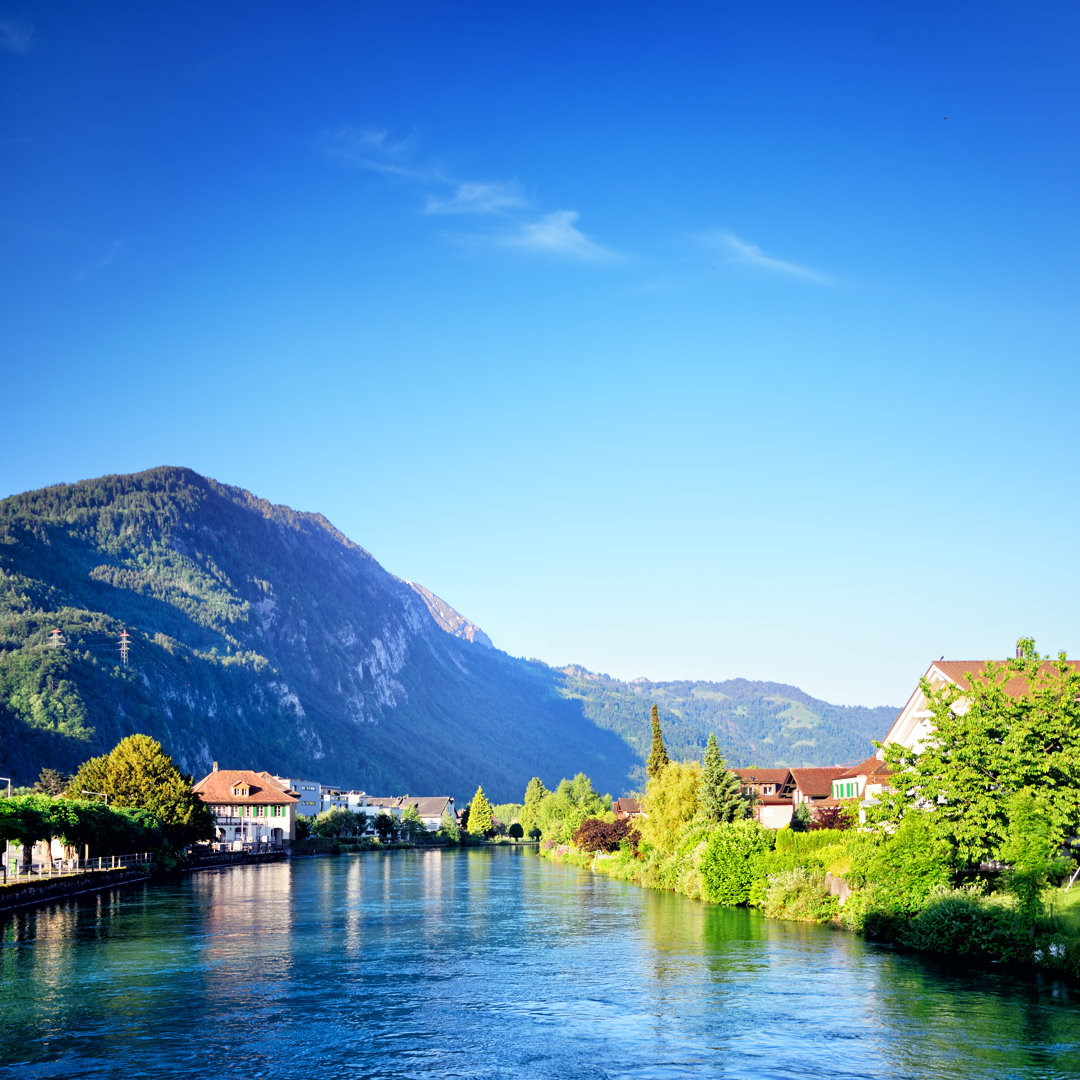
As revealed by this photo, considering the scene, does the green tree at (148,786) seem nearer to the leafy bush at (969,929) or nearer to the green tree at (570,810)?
the green tree at (570,810)

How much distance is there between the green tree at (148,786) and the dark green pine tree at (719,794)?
58.8 meters

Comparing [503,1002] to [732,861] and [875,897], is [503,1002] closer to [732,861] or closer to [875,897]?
[875,897]

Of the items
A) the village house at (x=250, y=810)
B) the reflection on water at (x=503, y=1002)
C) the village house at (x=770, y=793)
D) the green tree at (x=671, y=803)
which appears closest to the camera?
the reflection on water at (x=503, y=1002)

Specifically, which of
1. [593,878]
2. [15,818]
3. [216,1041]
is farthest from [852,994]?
[593,878]

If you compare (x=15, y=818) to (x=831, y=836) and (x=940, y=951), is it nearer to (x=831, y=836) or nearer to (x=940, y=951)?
(x=831, y=836)

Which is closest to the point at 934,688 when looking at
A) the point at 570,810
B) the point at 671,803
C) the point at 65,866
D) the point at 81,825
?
the point at 671,803

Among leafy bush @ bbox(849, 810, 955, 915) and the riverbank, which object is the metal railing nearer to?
the riverbank

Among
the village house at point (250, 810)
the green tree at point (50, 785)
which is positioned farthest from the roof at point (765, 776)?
the green tree at point (50, 785)

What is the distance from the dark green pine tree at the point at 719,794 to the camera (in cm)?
8631

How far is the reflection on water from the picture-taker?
28.4 m

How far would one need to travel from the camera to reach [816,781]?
4528 inches

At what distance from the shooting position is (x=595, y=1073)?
27.5m

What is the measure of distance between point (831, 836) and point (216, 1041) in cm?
4028

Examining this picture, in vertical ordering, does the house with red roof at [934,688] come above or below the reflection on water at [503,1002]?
above
